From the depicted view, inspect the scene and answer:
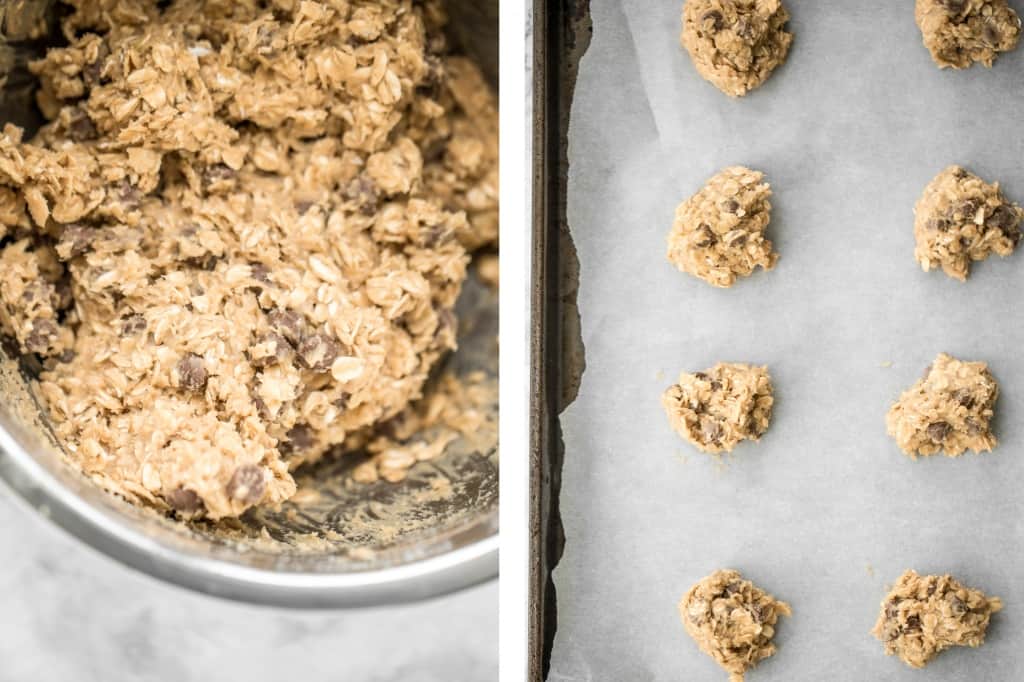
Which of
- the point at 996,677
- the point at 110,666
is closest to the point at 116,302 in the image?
the point at 110,666

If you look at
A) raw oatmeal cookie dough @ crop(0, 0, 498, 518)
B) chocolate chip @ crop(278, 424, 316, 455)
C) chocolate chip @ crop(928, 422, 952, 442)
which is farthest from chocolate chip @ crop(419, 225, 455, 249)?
chocolate chip @ crop(928, 422, 952, 442)

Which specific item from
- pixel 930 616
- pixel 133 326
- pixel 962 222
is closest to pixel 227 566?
pixel 133 326

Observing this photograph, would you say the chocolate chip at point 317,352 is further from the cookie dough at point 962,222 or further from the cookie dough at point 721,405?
the cookie dough at point 962,222

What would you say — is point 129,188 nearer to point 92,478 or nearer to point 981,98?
point 92,478

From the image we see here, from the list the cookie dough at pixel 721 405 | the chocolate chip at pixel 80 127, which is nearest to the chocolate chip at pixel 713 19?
the cookie dough at pixel 721 405

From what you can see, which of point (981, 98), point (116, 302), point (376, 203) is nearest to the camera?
point (981, 98)

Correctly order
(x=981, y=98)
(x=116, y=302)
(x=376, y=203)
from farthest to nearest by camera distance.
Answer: (x=376, y=203) < (x=116, y=302) < (x=981, y=98)

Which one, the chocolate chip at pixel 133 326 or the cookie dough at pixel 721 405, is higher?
the cookie dough at pixel 721 405
